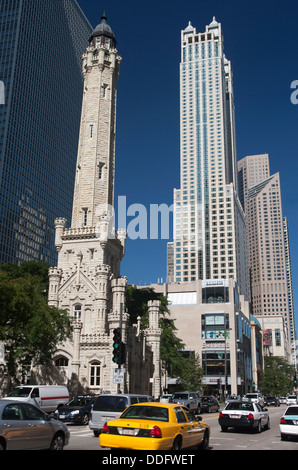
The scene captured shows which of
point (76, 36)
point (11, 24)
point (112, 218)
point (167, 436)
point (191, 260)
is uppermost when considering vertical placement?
point (76, 36)

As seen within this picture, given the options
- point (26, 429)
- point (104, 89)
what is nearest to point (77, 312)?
point (104, 89)

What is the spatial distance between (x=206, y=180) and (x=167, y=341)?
119m

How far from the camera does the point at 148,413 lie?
12008 mm

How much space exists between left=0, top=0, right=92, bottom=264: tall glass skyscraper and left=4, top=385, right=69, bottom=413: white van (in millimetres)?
83137

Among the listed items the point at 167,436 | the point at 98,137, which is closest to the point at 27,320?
the point at 167,436

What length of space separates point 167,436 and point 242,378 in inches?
3554

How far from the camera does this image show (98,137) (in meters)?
53.7

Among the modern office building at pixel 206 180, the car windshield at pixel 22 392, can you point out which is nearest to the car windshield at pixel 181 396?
the car windshield at pixel 22 392

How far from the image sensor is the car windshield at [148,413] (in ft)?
38.8

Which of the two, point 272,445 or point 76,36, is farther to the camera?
point 76,36

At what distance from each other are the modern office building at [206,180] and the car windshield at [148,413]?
14437 cm

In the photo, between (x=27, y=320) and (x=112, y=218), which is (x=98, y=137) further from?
(x=27, y=320)

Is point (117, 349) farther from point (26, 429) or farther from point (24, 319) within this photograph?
point (24, 319)

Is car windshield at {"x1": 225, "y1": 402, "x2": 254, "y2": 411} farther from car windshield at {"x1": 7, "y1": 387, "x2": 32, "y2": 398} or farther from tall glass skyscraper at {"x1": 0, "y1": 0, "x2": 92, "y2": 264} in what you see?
tall glass skyscraper at {"x1": 0, "y1": 0, "x2": 92, "y2": 264}
